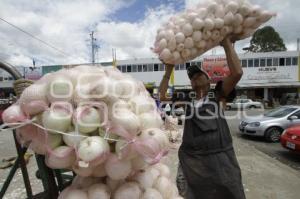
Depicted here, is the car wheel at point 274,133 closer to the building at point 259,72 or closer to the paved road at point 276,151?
the paved road at point 276,151

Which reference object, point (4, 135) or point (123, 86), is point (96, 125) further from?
point (4, 135)

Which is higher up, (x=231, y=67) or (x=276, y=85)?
(x=231, y=67)

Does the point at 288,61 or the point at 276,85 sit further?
the point at 276,85

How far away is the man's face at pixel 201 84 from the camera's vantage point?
9.20 feet

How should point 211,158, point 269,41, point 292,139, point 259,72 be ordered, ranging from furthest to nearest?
point 269,41
point 259,72
point 292,139
point 211,158

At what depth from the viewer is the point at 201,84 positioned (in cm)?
281

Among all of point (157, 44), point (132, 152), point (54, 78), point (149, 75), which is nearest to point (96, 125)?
point (132, 152)

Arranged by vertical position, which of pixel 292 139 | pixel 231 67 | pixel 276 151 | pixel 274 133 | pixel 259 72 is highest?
pixel 259 72

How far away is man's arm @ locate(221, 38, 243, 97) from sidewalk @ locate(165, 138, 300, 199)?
3.08m

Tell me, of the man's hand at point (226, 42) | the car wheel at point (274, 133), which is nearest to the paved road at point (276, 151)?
the car wheel at point (274, 133)

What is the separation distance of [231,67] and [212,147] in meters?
0.68

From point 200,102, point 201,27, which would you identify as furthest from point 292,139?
point 201,27

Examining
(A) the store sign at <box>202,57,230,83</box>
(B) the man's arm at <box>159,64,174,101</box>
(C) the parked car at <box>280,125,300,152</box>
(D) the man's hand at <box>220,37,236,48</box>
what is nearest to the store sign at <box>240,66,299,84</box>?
(A) the store sign at <box>202,57,230,83</box>

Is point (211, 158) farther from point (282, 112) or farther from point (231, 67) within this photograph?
point (282, 112)
